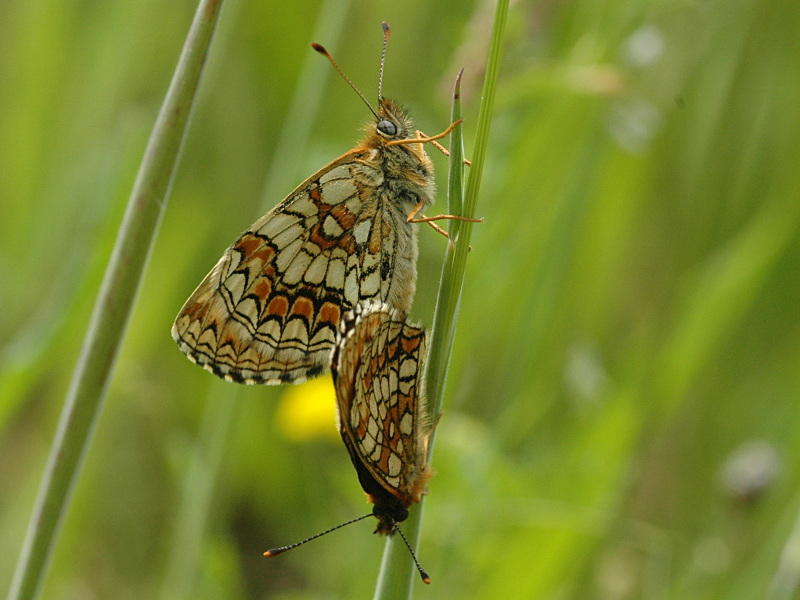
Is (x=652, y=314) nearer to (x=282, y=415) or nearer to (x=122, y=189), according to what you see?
(x=282, y=415)

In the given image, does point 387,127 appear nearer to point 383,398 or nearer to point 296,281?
point 296,281

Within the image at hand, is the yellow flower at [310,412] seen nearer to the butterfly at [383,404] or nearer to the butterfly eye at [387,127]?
the butterfly eye at [387,127]

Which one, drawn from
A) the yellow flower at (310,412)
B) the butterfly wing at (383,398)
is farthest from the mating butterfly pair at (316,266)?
the yellow flower at (310,412)

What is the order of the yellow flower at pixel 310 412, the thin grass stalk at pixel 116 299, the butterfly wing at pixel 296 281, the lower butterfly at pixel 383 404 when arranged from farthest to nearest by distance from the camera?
1. the yellow flower at pixel 310 412
2. the butterfly wing at pixel 296 281
3. the lower butterfly at pixel 383 404
4. the thin grass stalk at pixel 116 299

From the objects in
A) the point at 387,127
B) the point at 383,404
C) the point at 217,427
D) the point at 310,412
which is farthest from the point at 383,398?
the point at 310,412

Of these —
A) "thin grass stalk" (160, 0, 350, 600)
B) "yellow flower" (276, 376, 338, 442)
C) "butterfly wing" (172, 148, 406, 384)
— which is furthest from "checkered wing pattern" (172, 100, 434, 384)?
"yellow flower" (276, 376, 338, 442)

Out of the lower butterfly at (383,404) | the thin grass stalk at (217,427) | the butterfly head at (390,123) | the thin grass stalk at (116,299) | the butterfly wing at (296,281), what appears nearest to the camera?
the thin grass stalk at (116,299)
